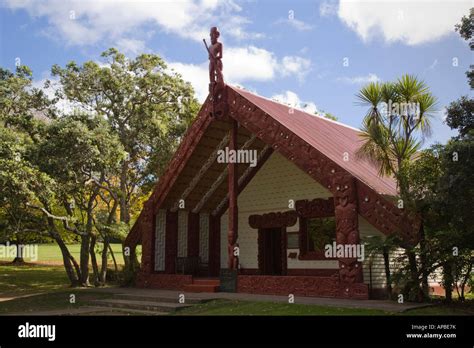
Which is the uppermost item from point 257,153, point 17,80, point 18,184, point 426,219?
point 17,80

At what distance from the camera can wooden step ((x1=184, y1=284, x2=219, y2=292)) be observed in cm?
1563

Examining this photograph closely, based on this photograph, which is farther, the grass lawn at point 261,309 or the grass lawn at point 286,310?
the grass lawn at point 261,309

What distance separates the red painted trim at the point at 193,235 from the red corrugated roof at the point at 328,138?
223 inches

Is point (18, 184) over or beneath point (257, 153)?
beneath

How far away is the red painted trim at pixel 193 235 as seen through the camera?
20.0 metres

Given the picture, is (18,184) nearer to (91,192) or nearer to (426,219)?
(91,192)

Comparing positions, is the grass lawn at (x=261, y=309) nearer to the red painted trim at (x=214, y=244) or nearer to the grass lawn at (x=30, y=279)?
the red painted trim at (x=214, y=244)

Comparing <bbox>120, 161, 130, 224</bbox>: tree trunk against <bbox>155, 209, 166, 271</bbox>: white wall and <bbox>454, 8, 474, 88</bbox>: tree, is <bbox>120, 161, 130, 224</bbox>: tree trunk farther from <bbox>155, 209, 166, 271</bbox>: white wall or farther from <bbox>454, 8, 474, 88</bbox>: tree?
<bbox>454, 8, 474, 88</bbox>: tree

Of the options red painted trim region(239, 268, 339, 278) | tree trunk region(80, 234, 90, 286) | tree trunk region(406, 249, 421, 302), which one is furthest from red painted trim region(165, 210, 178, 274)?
tree trunk region(406, 249, 421, 302)

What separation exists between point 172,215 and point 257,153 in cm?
416

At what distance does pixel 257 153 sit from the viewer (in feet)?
62.2

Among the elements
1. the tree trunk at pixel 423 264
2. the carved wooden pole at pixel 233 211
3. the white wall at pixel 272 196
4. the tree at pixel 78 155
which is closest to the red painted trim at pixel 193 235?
the white wall at pixel 272 196
